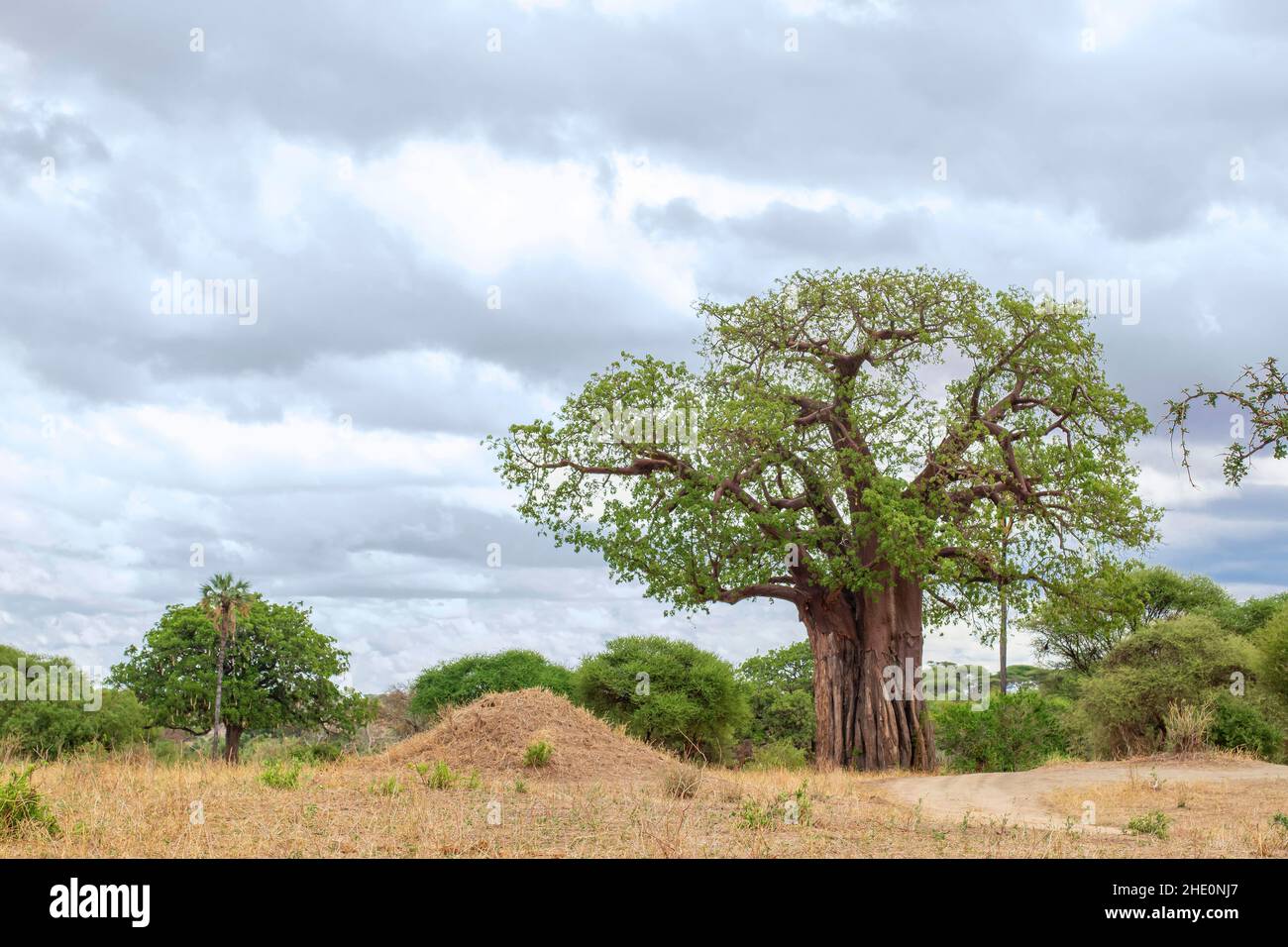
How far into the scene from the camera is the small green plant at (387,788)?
14.5 m

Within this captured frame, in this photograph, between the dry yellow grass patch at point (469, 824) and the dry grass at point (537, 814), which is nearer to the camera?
the dry yellow grass patch at point (469, 824)

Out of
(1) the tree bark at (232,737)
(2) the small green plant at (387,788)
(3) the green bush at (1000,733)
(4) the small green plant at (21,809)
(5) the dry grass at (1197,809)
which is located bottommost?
(1) the tree bark at (232,737)

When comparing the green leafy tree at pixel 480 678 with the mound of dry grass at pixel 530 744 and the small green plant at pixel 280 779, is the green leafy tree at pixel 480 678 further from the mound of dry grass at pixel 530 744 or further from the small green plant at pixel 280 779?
the small green plant at pixel 280 779

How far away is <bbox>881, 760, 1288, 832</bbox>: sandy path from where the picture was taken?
63.3ft

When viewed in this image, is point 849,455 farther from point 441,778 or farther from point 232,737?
point 232,737

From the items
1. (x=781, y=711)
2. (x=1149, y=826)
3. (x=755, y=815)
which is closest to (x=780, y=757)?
(x=781, y=711)

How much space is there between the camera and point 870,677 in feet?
94.3

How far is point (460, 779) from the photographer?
16.8 meters

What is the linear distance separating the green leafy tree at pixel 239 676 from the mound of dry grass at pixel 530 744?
27.3m

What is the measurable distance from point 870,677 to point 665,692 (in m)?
7.84

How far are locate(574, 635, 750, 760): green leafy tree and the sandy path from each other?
31.2ft

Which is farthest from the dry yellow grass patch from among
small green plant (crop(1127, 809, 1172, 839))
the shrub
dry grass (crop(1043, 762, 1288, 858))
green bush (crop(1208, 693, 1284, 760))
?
the shrub

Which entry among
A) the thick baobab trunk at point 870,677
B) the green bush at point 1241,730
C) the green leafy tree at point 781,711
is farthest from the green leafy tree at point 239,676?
the green bush at point 1241,730
